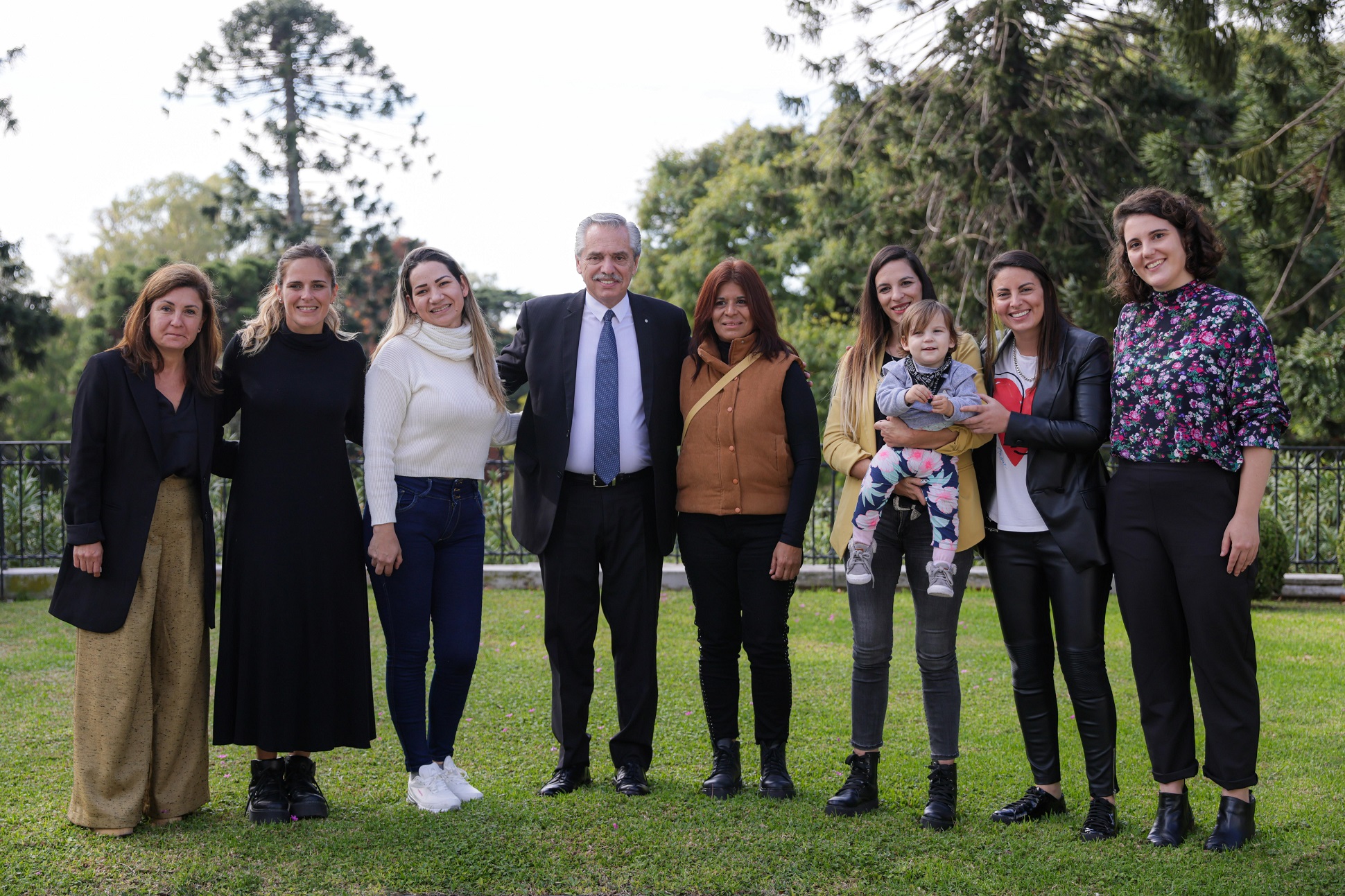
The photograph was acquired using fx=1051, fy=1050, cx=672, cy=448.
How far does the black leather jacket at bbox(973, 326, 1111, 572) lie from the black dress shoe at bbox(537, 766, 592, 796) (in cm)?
189

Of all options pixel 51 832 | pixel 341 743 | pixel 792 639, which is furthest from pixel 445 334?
pixel 792 639

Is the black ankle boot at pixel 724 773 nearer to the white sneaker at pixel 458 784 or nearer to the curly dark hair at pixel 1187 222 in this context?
the white sneaker at pixel 458 784

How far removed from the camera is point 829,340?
64.8 feet

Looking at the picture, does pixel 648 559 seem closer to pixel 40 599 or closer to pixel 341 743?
pixel 341 743

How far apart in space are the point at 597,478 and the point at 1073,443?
1745 mm

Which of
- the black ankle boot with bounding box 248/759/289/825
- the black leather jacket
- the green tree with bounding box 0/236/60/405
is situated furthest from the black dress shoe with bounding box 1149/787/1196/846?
the green tree with bounding box 0/236/60/405

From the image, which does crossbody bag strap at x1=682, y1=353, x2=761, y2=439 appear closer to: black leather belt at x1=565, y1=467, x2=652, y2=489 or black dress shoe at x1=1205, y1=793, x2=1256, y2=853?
black leather belt at x1=565, y1=467, x2=652, y2=489

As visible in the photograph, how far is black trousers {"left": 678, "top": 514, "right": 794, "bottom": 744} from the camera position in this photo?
4.05 meters

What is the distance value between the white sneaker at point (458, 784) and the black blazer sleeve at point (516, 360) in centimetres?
151

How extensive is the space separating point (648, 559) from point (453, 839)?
1.25m

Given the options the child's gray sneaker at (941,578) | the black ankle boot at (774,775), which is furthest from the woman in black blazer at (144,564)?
the child's gray sneaker at (941,578)

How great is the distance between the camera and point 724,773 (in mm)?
4180

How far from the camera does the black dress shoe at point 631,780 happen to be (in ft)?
13.6

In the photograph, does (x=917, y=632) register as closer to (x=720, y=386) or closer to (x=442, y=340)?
(x=720, y=386)
